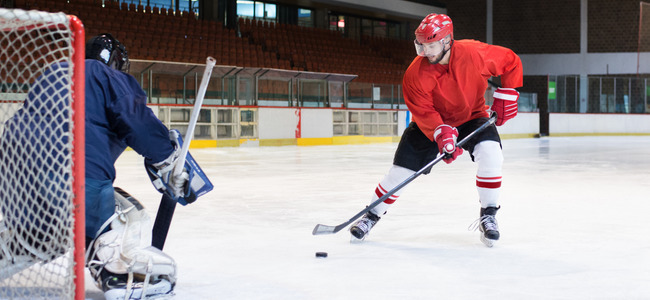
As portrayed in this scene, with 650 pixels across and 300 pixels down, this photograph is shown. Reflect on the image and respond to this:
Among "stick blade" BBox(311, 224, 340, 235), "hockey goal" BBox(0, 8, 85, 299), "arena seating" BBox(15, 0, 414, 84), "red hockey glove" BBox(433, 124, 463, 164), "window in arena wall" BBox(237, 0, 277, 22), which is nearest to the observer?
"hockey goal" BBox(0, 8, 85, 299)

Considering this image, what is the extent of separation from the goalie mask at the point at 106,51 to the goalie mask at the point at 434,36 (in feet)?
4.32

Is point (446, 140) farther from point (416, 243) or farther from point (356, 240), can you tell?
point (356, 240)

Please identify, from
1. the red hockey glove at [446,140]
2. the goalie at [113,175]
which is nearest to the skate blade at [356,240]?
the red hockey glove at [446,140]

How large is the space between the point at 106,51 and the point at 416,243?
156cm

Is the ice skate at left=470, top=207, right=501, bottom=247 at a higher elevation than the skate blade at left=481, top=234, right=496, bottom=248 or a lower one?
higher

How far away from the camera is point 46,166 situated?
1.75 meters

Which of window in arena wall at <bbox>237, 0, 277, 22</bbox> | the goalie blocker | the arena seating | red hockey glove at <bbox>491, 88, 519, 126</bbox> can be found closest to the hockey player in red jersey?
red hockey glove at <bbox>491, 88, 519, 126</bbox>

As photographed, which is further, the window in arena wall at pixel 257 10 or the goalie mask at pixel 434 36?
the window in arena wall at pixel 257 10

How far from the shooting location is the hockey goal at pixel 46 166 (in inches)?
62.0

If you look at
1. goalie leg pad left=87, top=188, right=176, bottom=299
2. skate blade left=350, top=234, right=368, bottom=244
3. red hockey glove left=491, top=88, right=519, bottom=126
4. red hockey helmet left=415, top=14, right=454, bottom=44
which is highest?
red hockey helmet left=415, top=14, right=454, bottom=44

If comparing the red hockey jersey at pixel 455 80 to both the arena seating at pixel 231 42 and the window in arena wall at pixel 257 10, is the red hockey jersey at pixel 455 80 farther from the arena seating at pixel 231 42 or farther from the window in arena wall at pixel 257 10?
the window in arena wall at pixel 257 10

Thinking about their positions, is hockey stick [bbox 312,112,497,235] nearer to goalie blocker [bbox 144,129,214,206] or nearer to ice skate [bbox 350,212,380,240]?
ice skate [bbox 350,212,380,240]

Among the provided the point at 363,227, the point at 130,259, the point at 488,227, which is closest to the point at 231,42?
the point at 363,227

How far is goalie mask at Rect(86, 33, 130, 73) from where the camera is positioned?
6.22 feet
